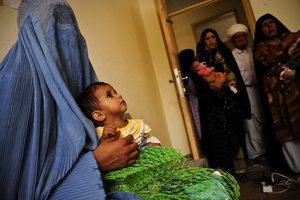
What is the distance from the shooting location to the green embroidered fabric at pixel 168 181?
1.80 feet

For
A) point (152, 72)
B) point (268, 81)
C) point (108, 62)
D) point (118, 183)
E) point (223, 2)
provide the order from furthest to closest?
point (223, 2) < point (152, 72) < point (268, 81) < point (108, 62) < point (118, 183)

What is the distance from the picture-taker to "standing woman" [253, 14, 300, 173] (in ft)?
5.56

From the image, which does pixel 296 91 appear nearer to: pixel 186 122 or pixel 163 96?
pixel 186 122

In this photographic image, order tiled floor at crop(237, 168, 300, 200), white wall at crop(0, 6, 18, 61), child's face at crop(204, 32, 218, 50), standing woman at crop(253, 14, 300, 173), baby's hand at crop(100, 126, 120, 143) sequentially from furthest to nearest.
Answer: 1. child's face at crop(204, 32, 218, 50)
2. standing woman at crop(253, 14, 300, 173)
3. tiled floor at crop(237, 168, 300, 200)
4. white wall at crop(0, 6, 18, 61)
5. baby's hand at crop(100, 126, 120, 143)

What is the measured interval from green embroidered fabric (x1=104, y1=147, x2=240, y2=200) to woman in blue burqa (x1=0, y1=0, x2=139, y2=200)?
41mm

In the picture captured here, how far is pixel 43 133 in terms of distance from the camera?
1.78 ft

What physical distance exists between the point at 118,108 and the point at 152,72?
1777 mm

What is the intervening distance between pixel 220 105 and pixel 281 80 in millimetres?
521

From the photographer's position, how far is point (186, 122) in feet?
6.26

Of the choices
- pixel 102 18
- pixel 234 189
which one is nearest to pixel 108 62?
pixel 102 18

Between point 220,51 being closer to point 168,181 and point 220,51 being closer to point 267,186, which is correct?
point 267,186

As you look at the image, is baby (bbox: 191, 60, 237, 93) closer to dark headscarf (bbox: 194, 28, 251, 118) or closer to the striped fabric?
dark headscarf (bbox: 194, 28, 251, 118)

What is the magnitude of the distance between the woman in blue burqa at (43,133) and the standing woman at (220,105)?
151cm

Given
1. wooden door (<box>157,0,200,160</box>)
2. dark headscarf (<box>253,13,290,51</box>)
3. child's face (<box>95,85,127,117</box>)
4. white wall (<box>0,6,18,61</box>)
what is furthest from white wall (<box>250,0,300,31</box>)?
white wall (<box>0,6,18,61</box>)
